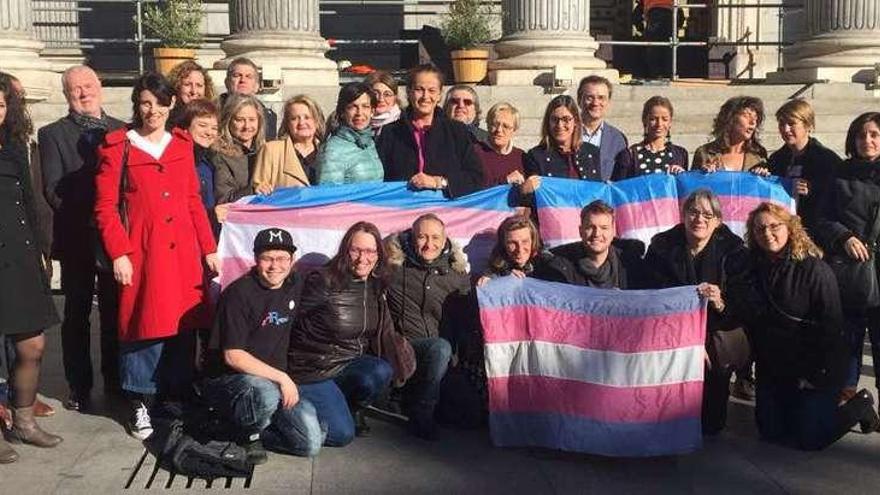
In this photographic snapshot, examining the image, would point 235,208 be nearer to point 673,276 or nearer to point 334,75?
point 673,276

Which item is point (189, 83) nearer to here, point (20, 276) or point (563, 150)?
point (20, 276)

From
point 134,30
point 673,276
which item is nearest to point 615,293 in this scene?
point 673,276

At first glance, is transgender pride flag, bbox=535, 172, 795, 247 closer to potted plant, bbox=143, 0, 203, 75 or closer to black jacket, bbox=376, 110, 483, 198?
black jacket, bbox=376, 110, 483, 198

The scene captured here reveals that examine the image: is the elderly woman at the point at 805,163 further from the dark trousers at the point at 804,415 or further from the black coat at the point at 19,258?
the black coat at the point at 19,258

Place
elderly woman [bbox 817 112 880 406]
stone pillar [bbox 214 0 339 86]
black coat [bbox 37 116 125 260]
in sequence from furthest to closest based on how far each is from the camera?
stone pillar [bbox 214 0 339 86], elderly woman [bbox 817 112 880 406], black coat [bbox 37 116 125 260]

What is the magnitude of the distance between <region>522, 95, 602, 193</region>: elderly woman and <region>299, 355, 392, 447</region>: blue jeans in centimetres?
192

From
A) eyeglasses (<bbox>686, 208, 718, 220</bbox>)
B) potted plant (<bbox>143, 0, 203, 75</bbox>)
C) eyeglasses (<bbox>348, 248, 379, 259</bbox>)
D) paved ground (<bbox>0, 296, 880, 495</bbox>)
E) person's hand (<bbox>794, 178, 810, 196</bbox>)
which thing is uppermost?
potted plant (<bbox>143, 0, 203, 75</bbox>)

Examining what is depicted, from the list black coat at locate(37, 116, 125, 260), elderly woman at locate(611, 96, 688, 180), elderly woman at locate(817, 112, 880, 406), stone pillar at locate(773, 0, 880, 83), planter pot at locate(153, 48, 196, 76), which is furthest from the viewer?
planter pot at locate(153, 48, 196, 76)

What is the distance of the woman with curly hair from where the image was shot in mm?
7094

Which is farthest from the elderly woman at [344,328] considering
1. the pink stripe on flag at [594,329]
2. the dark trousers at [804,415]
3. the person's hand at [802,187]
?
the person's hand at [802,187]

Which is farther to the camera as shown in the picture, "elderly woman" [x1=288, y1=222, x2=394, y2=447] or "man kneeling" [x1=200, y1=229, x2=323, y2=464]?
"elderly woman" [x1=288, y1=222, x2=394, y2=447]

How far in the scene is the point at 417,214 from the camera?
855cm

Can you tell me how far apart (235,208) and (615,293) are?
8.47 feet

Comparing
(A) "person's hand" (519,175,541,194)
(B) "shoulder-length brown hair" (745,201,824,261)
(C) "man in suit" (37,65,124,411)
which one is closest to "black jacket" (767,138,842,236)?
(B) "shoulder-length brown hair" (745,201,824,261)
